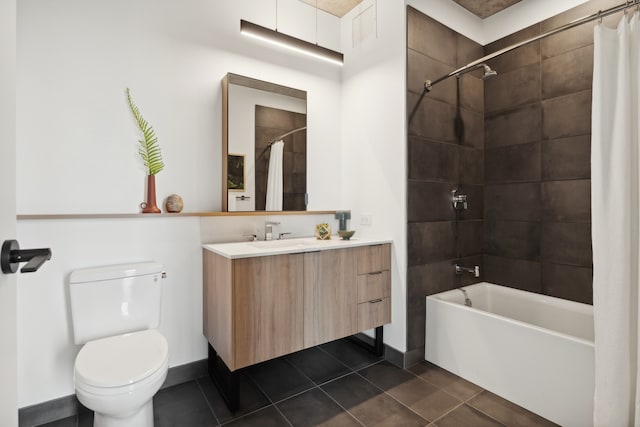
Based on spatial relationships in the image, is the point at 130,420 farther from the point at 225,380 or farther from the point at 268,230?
the point at 268,230

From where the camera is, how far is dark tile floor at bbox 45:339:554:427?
1793 millimetres

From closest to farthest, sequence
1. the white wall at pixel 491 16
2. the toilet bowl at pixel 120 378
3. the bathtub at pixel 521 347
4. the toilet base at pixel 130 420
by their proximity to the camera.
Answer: the toilet bowl at pixel 120 378, the toilet base at pixel 130 420, the bathtub at pixel 521 347, the white wall at pixel 491 16

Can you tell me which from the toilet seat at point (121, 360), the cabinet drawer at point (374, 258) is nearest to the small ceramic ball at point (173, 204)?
the toilet seat at point (121, 360)

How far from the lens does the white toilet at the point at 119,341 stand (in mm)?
1372

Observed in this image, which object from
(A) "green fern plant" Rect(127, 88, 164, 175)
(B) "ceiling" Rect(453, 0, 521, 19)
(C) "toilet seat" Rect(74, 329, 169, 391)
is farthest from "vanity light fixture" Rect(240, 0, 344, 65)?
(C) "toilet seat" Rect(74, 329, 169, 391)

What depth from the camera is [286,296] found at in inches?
77.4

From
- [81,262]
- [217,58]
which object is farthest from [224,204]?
[217,58]

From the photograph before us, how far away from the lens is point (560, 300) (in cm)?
239

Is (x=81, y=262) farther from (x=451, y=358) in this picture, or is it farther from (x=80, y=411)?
(x=451, y=358)

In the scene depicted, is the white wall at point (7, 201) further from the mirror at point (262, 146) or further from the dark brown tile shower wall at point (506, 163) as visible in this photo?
the dark brown tile shower wall at point (506, 163)

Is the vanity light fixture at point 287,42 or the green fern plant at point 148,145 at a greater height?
the vanity light fixture at point 287,42

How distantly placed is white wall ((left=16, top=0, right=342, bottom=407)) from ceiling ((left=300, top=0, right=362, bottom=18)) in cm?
44

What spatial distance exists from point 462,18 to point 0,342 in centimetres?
334

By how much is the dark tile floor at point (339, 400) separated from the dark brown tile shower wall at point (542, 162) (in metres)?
1.11
